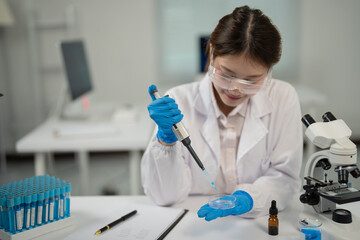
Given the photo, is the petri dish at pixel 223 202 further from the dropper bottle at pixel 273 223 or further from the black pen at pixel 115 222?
the black pen at pixel 115 222

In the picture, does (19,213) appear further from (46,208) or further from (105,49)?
(105,49)

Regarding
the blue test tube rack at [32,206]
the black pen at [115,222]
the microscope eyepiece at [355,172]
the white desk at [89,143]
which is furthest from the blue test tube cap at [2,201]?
the white desk at [89,143]

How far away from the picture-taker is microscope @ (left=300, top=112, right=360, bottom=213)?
103cm

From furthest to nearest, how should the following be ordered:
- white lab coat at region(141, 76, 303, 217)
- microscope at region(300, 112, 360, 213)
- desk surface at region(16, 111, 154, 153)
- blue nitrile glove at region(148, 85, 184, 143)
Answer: desk surface at region(16, 111, 154, 153), white lab coat at region(141, 76, 303, 217), blue nitrile glove at region(148, 85, 184, 143), microscope at region(300, 112, 360, 213)

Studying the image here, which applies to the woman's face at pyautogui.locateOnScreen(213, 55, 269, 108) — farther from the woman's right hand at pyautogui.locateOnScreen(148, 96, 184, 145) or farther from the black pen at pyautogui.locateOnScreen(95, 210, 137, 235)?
the black pen at pyautogui.locateOnScreen(95, 210, 137, 235)

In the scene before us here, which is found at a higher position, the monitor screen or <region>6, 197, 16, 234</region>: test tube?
the monitor screen

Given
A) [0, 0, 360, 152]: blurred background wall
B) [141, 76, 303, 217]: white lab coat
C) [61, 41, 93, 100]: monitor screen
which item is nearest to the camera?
[141, 76, 303, 217]: white lab coat

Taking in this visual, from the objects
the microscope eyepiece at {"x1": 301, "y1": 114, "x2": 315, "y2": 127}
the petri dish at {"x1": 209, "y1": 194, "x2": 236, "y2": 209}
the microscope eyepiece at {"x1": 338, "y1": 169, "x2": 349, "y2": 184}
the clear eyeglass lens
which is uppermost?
the clear eyeglass lens

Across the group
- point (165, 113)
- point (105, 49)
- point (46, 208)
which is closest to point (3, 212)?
point (46, 208)

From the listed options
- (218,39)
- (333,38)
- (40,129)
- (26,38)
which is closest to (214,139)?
(218,39)

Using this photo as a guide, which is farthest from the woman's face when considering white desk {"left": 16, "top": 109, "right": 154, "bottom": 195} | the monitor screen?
the monitor screen

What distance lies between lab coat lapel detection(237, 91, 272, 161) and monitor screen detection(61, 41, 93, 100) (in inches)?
57.6

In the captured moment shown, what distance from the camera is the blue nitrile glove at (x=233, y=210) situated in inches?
43.4

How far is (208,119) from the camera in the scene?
1.41 meters
